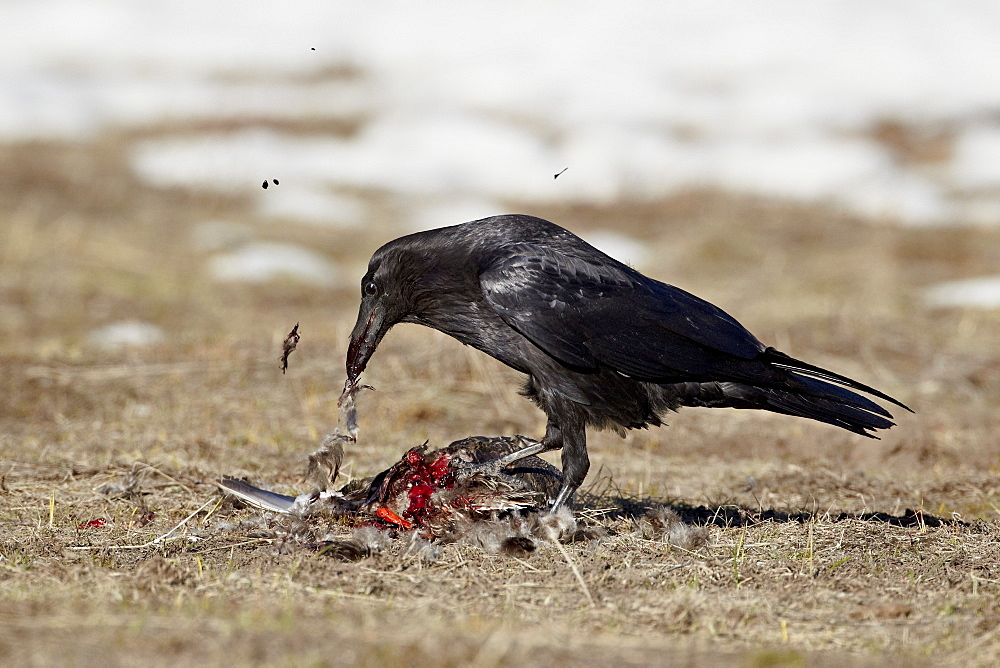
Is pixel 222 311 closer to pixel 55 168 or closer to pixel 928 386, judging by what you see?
pixel 928 386

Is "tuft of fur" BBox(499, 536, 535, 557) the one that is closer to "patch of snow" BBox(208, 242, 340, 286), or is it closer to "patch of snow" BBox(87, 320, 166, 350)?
"patch of snow" BBox(87, 320, 166, 350)

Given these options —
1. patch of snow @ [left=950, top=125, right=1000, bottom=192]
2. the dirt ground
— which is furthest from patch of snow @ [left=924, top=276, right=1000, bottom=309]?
patch of snow @ [left=950, top=125, right=1000, bottom=192]

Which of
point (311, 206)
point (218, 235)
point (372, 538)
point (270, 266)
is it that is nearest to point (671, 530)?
point (372, 538)

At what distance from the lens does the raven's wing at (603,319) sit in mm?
4047

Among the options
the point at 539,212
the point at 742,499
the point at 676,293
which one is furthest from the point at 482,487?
the point at 539,212

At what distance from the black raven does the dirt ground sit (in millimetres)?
484

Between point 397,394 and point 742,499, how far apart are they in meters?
2.96

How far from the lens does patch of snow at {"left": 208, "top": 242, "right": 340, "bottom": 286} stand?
547 inches

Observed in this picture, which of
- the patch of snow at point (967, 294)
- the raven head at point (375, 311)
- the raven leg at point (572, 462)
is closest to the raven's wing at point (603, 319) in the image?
the raven leg at point (572, 462)

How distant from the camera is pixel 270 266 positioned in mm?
14352

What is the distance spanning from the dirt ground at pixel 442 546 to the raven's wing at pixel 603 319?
27.2 inches

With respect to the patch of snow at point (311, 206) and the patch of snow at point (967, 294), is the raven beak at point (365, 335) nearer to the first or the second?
the patch of snow at point (967, 294)

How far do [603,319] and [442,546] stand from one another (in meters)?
1.10

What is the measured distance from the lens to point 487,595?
3.35 m
